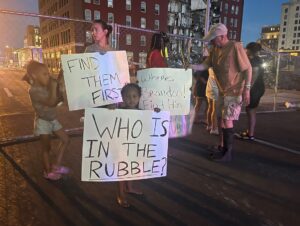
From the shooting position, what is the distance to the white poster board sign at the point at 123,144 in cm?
287

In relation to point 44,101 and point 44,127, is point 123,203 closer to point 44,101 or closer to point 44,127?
point 44,127

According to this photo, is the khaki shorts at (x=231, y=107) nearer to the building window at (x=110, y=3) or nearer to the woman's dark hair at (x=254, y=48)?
the woman's dark hair at (x=254, y=48)

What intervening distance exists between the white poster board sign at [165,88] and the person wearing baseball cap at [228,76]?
0.54 meters

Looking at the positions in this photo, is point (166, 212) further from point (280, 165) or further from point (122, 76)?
point (280, 165)

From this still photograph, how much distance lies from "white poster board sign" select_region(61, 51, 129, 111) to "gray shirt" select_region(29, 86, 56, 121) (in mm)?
360

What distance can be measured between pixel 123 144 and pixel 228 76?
2.43 metres

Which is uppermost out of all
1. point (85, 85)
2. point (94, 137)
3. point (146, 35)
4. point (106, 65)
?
point (146, 35)

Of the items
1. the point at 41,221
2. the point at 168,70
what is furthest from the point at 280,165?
the point at 41,221

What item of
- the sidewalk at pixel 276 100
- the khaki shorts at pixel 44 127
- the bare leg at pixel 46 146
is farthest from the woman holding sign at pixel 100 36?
the sidewalk at pixel 276 100

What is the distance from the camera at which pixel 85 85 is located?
3535 millimetres

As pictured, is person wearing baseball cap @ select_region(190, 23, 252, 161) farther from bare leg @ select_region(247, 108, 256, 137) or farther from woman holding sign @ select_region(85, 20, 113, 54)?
woman holding sign @ select_region(85, 20, 113, 54)

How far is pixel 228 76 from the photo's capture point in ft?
15.4

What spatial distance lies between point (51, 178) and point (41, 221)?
3.33 feet

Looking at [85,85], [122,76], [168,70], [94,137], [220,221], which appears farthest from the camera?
[168,70]
